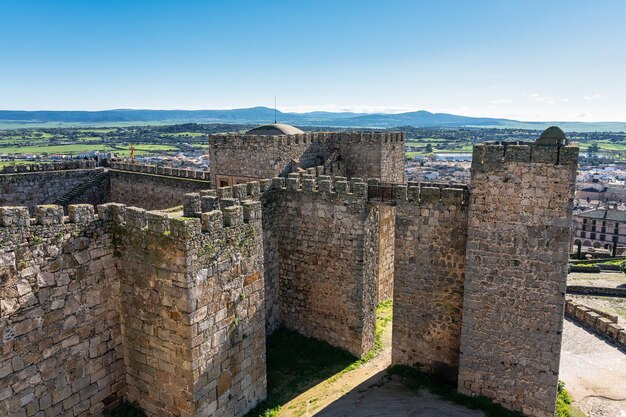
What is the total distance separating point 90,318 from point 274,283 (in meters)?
7.41

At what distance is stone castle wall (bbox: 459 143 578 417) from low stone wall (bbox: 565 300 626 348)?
1018cm

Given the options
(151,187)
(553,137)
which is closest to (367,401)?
(553,137)

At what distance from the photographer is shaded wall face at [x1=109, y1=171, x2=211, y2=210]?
22942 mm

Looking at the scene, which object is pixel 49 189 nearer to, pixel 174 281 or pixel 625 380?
pixel 174 281

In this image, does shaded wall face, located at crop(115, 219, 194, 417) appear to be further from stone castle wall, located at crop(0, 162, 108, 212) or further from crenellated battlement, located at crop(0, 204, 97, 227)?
stone castle wall, located at crop(0, 162, 108, 212)

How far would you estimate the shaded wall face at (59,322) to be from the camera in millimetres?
9383

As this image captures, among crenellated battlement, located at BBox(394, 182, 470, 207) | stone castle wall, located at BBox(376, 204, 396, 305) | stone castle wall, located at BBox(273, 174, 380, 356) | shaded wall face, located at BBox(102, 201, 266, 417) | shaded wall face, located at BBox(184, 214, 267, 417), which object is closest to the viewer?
shaded wall face, located at BBox(102, 201, 266, 417)

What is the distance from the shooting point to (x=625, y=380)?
16.6m

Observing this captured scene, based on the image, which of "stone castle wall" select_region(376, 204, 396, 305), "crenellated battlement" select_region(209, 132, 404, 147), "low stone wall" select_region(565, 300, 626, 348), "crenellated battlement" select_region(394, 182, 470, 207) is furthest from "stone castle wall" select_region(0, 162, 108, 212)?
"low stone wall" select_region(565, 300, 626, 348)

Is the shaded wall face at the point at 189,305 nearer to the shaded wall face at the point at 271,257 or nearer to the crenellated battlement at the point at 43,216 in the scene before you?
the crenellated battlement at the point at 43,216

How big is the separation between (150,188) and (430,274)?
15776mm

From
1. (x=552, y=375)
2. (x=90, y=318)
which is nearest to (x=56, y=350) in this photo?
(x=90, y=318)

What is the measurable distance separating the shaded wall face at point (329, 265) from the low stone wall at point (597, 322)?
11682 mm

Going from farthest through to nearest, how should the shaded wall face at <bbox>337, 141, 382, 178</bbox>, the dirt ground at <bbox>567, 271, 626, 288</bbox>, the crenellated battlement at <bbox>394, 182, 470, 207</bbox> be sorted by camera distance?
the dirt ground at <bbox>567, 271, 626, 288</bbox>, the shaded wall face at <bbox>337, 141, 382, 178</bbox>, the crenellated battlement at <bbox>394, 182, 470, 207</bbox>
